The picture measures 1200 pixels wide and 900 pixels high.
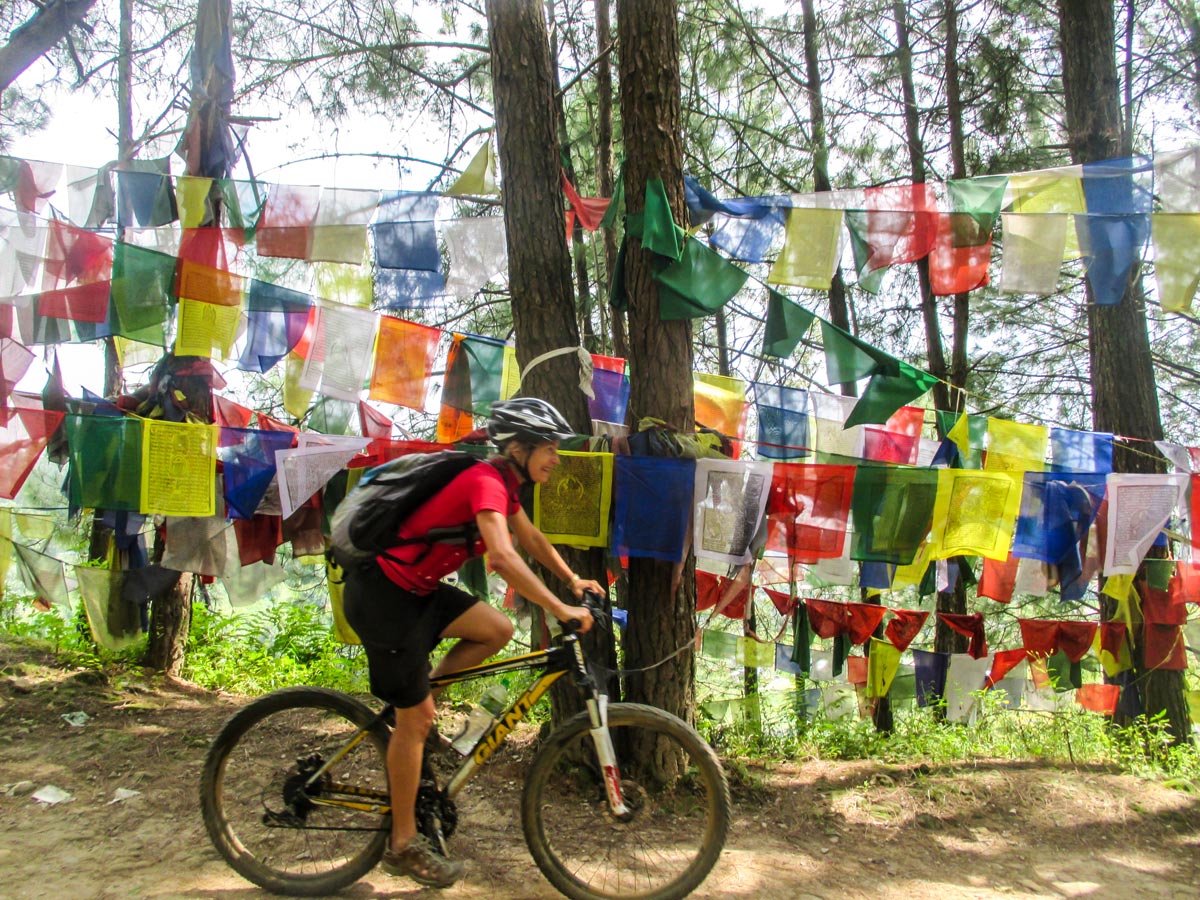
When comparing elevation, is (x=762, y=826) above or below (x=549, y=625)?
below

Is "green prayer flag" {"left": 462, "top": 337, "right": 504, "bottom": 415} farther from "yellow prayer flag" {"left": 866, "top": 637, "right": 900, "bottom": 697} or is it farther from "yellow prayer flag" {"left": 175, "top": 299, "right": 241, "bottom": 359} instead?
"yellow prayer flag" {"left": 866, "top": 637, "right": 900, "bottom": 697}

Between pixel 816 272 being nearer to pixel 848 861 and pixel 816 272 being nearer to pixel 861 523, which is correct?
pixel 861 523

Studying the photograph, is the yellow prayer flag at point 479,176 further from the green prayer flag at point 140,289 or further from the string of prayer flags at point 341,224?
the green prayer flag at point 140,289

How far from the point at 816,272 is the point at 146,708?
5.38 m

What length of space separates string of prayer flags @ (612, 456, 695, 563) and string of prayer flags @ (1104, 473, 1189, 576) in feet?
8.99

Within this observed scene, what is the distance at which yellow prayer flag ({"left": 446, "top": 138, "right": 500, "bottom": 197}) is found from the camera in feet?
18.9

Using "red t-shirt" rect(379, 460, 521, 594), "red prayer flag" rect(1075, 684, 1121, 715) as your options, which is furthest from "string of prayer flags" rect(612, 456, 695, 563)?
"red prayer flag" rect(1075, 684, 1121, 715)

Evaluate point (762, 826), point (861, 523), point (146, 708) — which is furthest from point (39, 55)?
point (762, 826)

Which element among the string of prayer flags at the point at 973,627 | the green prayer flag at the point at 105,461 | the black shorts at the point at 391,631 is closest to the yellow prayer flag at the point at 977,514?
the string of prayer flags at the point at 973,627

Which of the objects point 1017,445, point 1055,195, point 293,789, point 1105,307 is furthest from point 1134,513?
point 293,789

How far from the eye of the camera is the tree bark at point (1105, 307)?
7.06 m

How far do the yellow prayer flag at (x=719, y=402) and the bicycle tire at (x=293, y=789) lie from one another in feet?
12.2

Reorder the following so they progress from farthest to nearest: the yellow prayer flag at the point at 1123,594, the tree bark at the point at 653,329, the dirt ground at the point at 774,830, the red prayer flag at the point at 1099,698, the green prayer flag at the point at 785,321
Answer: the red prayer flag at the point at 1099,698, the yellow prayer flag at the point at 1123,594, the green prayer flag at the point at 785,321, the tree bark at the point at 653,329, the dirt ground at the point at 774,830

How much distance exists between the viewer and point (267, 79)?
7691 millimetres
